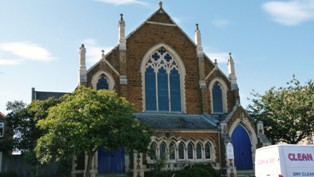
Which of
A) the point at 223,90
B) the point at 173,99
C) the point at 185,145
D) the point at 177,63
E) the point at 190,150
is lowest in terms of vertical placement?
the point at 190,150

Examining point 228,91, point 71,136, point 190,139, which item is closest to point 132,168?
point 190,139

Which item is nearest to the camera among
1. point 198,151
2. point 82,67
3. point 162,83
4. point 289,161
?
point 289,161

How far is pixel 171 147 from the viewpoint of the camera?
29734mm

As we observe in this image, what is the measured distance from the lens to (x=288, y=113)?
32.2m

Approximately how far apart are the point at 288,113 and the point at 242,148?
16.8ft

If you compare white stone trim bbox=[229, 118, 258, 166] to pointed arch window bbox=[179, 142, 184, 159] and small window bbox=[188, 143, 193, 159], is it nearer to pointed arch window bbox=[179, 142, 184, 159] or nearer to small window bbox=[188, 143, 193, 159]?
small window bbox=[188, 143, 193, 159]

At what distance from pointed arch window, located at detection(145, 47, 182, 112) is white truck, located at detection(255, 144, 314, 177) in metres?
16.5

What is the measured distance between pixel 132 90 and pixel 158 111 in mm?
2988

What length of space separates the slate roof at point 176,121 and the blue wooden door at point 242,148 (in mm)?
2193

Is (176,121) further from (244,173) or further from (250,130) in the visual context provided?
(244,173)

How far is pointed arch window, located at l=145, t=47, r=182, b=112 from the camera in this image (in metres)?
32.6

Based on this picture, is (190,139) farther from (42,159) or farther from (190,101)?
(42,159)

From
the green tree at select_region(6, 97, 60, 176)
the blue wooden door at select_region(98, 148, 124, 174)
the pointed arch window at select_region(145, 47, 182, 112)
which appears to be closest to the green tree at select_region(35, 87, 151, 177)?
the green tree at select_region(6, 97, 60, 176)

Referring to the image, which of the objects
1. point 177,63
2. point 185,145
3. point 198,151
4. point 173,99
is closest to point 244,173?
point 198,151
